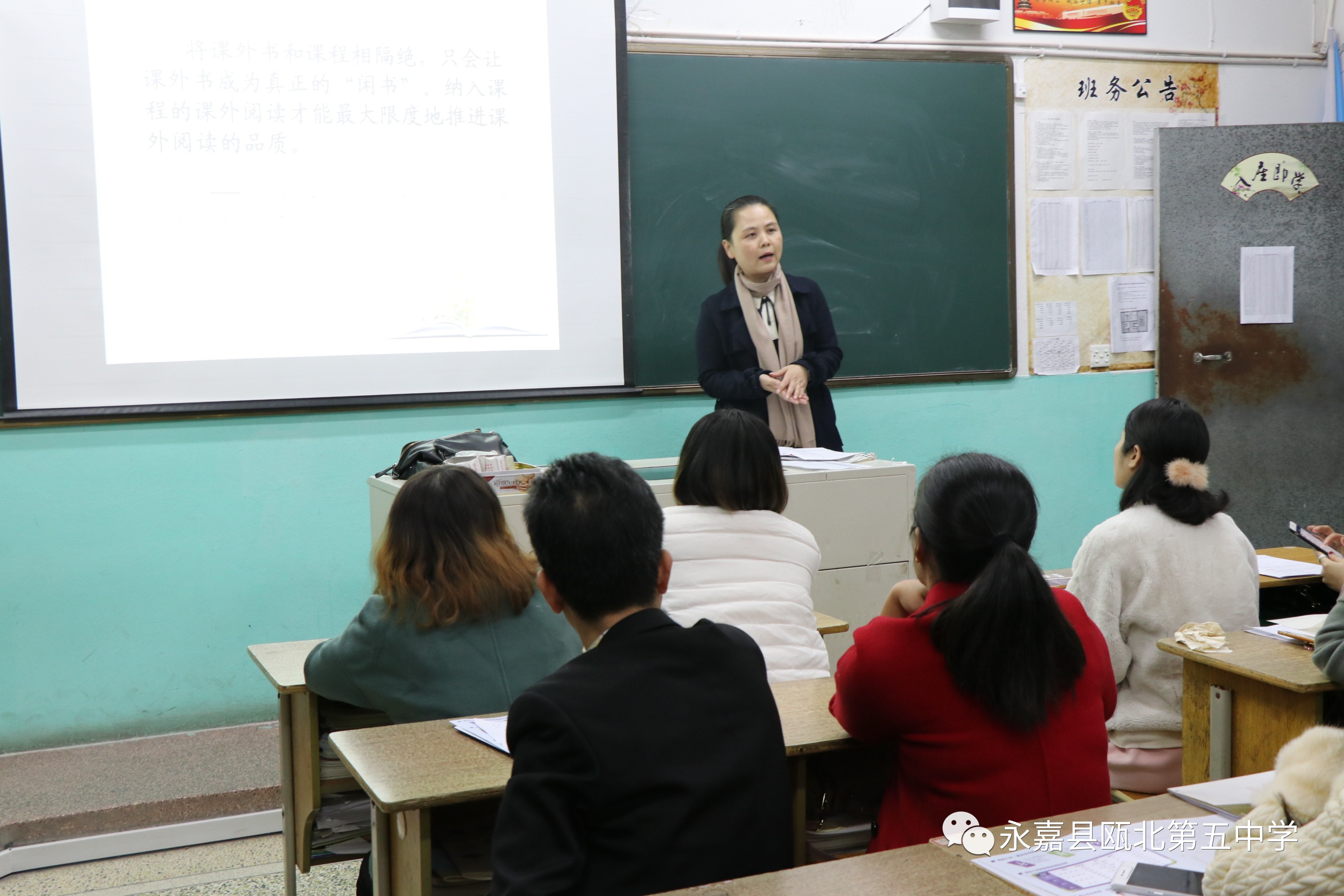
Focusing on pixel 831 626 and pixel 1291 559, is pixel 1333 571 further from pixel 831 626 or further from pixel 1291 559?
pixel 831 626

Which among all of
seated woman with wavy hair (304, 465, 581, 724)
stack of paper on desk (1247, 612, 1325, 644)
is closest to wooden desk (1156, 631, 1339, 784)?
stack of paper on desk (1247, 612, 1325, 644)

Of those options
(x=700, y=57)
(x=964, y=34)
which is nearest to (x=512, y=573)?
(x=700, y=57)

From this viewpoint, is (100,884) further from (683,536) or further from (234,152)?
(234,152)

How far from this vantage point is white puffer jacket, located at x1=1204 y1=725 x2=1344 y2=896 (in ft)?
2.69

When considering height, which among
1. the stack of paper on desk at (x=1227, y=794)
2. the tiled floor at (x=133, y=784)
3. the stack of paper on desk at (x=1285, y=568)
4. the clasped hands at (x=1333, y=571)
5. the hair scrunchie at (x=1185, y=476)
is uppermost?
the hair scrunchie at (x=1185, y=476)

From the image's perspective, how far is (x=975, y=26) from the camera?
4.33m

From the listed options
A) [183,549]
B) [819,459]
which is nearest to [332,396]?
[183,549]

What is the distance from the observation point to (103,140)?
3256 millimetres

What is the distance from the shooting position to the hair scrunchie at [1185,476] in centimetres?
217

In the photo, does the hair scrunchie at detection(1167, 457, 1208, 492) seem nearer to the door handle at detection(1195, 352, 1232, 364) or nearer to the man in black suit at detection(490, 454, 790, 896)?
the man in black suit at detection(490, 454, 790, 896)

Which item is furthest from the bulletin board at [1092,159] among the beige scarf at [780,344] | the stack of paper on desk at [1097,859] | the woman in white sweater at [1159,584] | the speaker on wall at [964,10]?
the stack of paper on desk at [1097,859]

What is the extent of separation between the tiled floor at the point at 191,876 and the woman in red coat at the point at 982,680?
1666 millimetres

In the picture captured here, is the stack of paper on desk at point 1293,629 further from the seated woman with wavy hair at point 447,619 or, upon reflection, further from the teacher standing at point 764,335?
the teacher standing at point 764,335

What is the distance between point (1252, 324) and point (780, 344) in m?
2.32
